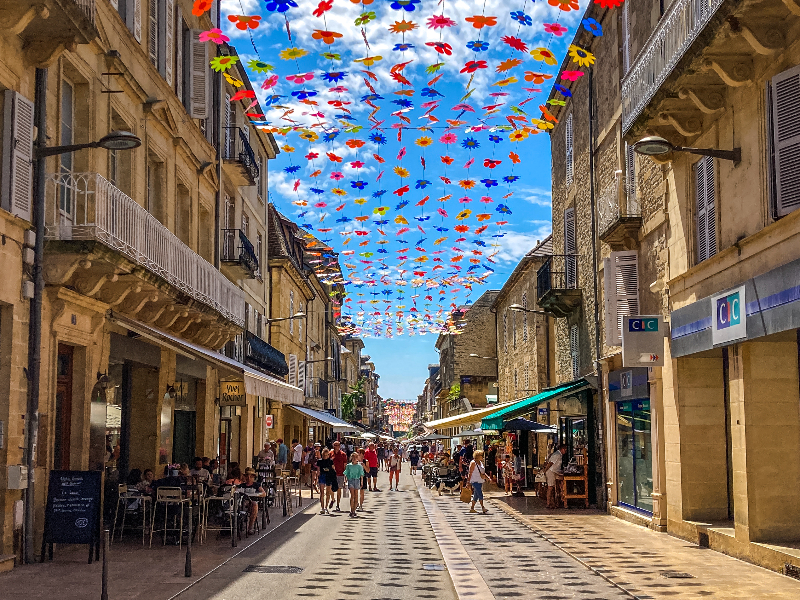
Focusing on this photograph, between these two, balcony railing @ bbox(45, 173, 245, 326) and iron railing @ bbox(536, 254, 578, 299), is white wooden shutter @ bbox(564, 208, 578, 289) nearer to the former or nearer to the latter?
iron railing @ bbox(536, 254, 578, 299)

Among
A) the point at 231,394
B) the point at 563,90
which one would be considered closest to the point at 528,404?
the point at 231,394

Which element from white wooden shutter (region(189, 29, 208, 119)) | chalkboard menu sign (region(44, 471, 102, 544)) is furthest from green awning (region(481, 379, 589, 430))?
chalkboard menu sign (region(44, 471, 102, 544))

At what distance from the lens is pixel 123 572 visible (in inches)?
444

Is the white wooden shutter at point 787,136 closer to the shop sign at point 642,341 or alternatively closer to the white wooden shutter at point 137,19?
the shop sign at point 642,341

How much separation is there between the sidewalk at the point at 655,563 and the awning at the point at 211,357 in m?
6.12

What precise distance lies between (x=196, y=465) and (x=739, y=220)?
11.4 m

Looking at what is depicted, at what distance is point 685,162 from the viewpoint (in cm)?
1523

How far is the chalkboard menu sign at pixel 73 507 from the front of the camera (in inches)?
468

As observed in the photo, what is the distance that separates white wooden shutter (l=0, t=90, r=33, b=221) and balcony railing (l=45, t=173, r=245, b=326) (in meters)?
0.63

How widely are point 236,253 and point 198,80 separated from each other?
714cm

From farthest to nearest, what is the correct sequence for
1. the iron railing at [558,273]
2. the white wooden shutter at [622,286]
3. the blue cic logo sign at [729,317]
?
the iron railing at [558,273], the white wooden shutter at [622,286], the blue cic logo sign at [729,317]

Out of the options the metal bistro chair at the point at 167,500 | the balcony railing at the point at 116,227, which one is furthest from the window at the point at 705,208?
the metal bistro chair at the point at 167,500

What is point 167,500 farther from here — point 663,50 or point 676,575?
point 663,50

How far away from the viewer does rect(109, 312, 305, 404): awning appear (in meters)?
15.1
